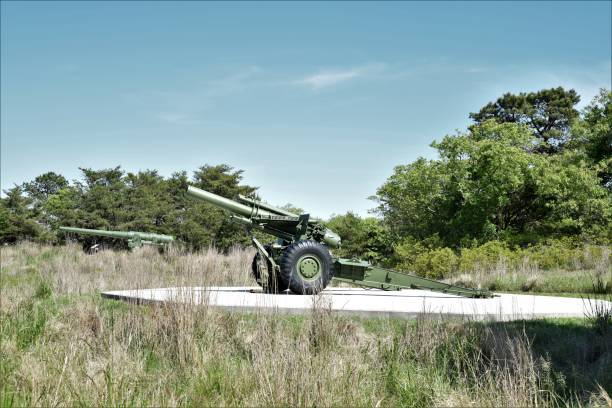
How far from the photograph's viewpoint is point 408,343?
21.4 feet

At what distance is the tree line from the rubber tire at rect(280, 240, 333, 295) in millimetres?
12365

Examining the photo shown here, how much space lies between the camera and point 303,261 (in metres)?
10.7

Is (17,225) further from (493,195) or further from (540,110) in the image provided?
(540,110)

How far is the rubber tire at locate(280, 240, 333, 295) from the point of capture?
34.7 ft

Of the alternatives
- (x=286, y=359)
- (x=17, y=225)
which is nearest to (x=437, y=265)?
(x=286, y=359)

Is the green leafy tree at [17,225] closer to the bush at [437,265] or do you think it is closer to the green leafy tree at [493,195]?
the green leafy tree at [493,195]

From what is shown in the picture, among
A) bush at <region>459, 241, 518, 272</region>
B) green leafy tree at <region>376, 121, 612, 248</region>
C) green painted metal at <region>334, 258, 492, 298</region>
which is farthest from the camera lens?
green leafy tree at <region>376, 121, 612, 248</region>

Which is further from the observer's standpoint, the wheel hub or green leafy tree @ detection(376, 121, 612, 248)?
green leafy tree @ detection(376, 121, 612, 248)

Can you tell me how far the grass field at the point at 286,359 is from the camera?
183 inches

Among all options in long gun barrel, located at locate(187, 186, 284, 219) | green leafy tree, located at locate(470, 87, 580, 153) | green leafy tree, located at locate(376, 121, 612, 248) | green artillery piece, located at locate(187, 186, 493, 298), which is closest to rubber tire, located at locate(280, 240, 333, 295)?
green artillery piece, located at locate(187, 186, 493, 298)

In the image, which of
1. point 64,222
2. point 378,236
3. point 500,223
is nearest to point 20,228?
point 64,222

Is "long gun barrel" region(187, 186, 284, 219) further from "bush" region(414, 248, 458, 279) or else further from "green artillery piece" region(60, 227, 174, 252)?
"green artillery piece" region(60, 227, 174, 252)

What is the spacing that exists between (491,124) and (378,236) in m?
6.93

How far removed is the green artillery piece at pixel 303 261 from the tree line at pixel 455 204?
1163 centimetres
